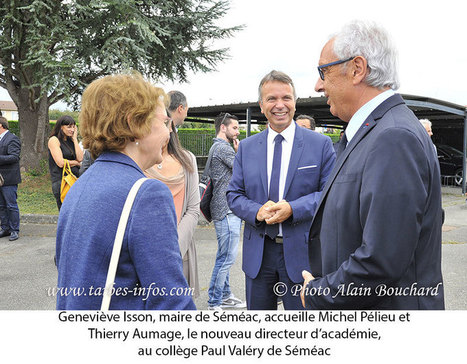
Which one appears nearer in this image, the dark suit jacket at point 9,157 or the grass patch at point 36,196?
the dark suit jacket at point 9,157

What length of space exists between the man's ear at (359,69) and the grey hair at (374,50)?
1 centimetres

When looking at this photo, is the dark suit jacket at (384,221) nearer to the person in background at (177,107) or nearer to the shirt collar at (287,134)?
the shirt collar at (287,134)

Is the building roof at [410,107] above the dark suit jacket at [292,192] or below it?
above

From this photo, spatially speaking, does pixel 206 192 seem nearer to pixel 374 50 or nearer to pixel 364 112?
pixel 364 112

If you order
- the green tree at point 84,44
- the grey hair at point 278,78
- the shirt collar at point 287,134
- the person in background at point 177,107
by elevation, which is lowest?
the shirt collar at point 287,134

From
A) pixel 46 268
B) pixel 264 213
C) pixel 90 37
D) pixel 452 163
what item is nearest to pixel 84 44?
pixel 90 37

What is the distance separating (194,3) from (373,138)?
1421cm

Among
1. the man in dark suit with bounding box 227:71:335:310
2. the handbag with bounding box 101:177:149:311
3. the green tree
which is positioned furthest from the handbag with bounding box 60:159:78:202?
the green tree

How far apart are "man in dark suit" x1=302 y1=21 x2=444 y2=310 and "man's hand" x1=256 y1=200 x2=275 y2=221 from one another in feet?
2.69

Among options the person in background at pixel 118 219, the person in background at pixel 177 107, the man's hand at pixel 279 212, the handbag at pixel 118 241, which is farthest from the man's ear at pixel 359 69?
the person in background at pixel 177 107

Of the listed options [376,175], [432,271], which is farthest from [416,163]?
[432,271]

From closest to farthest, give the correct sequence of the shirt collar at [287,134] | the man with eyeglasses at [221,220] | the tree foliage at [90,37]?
the shirt collar at [287,134], the man with eyeglasses at [221,220], the tree foliage at [90,37]

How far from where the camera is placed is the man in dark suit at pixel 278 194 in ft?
8.68

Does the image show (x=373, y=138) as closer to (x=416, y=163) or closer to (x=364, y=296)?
(x=416, y=163)
